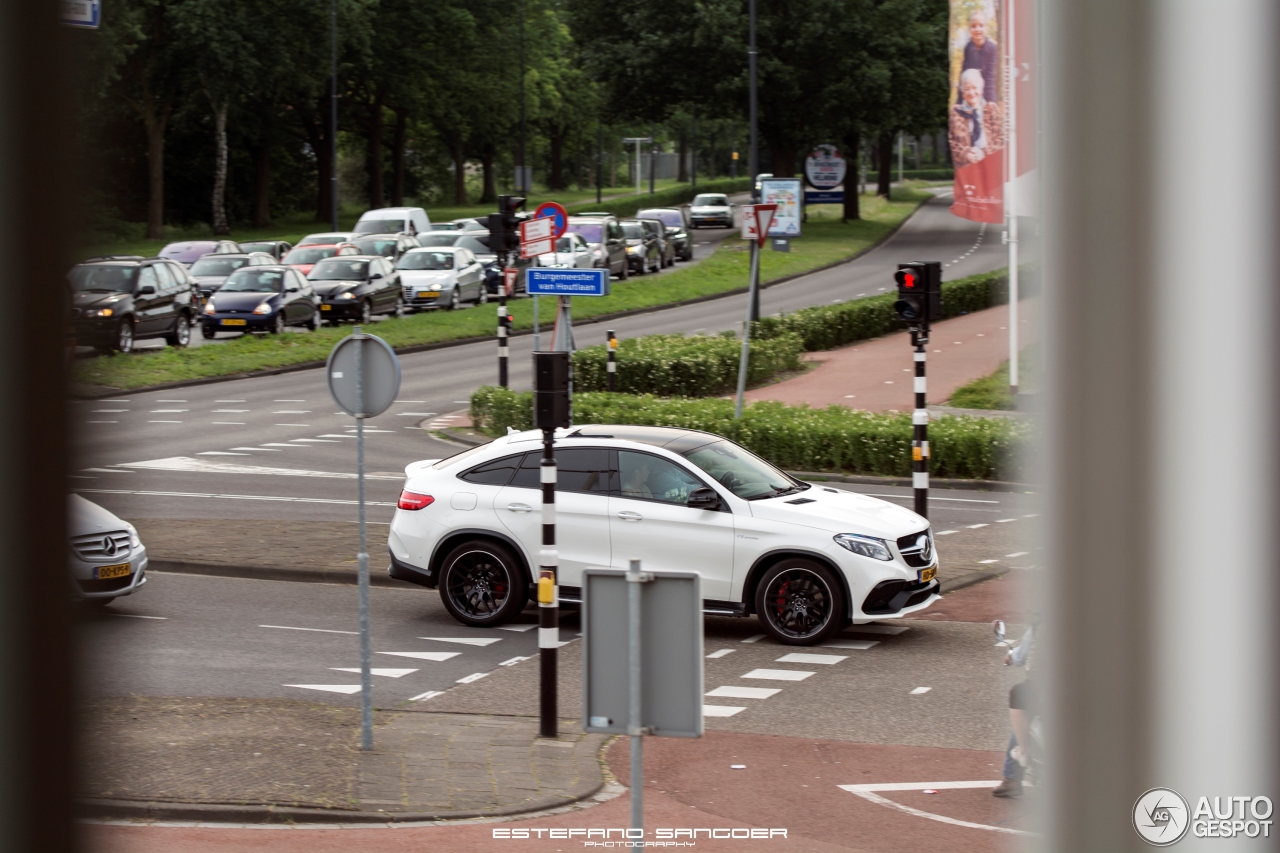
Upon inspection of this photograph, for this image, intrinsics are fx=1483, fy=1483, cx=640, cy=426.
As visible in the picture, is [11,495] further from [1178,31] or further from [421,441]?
[421,441]

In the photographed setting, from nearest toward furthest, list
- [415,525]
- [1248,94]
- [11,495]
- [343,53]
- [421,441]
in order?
1. [1248,94]
2. [11,495]
3. [415,525]
4. [421,441]
5. [343,53]

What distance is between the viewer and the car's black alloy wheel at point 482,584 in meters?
11.6

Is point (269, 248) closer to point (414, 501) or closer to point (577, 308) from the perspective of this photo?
point (577, 308)

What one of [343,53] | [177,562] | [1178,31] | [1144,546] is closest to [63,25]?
[1178,31]

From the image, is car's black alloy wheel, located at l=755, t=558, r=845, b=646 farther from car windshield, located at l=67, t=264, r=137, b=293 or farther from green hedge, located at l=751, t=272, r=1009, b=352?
green hedge, located at l=751, t=272, r=1009, b=352

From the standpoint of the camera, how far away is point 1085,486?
1648mm

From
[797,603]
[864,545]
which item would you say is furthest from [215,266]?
[864,545]

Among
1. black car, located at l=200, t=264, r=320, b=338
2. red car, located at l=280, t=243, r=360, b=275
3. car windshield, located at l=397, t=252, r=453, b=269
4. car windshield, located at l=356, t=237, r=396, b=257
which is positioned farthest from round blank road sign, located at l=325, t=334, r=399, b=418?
car windshield, located at l=356, t=237, r=396, b=257

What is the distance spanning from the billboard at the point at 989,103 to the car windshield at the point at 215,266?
3745 centimetres

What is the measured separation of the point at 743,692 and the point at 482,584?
9.25ft

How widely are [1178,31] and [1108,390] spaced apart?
39cm

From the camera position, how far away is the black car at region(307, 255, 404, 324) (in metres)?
35.5

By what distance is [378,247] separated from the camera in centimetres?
4288

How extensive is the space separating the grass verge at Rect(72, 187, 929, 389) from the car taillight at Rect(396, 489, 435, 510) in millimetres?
5106
